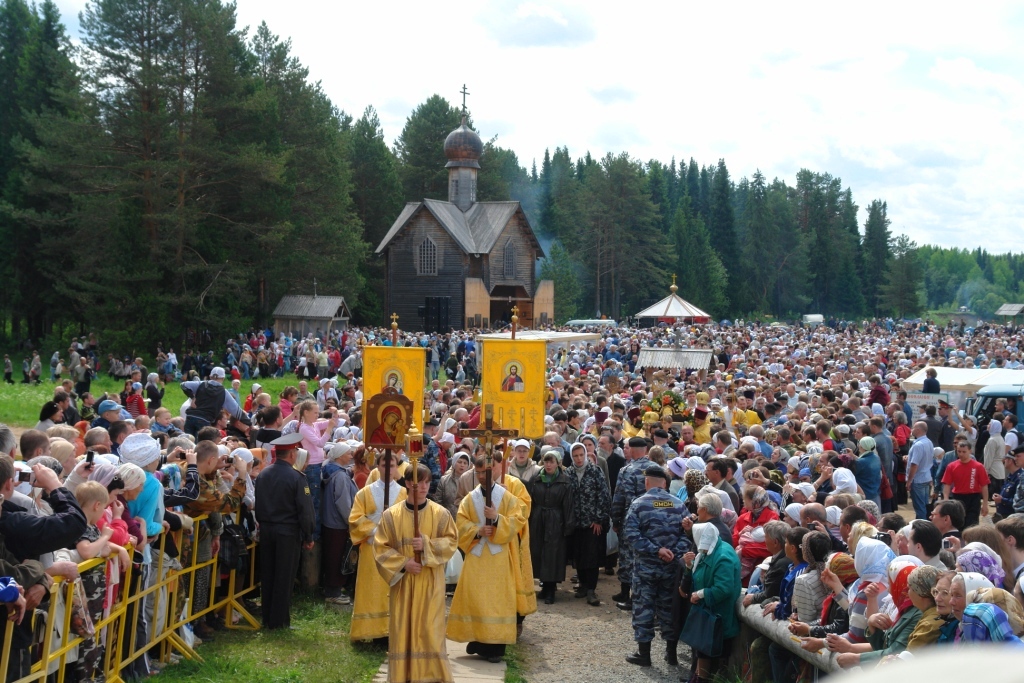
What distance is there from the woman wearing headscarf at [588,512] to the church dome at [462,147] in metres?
50.3

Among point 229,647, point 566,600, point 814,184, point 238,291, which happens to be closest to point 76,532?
point 229,647

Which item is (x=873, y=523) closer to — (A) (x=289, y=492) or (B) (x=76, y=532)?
(A) (x=289, y=492)

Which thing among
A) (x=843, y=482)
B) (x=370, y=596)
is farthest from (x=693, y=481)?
(x=370, y=596)

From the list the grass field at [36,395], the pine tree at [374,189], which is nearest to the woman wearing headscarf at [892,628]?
the grass field at [36,395]

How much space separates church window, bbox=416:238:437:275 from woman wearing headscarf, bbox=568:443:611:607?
1801 inches

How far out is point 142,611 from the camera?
24.0ft

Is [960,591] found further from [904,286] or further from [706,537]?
[904,286]

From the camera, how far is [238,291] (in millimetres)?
37625

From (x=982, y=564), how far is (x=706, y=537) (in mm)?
2445

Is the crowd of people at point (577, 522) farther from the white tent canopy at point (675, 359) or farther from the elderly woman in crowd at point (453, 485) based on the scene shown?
the white tent canopy at point (675, 359)

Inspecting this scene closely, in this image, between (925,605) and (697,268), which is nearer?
(925,605)

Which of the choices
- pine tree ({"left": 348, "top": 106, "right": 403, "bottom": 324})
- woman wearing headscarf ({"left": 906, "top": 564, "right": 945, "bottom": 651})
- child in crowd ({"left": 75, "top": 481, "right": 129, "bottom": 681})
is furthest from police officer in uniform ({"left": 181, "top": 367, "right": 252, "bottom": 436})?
pine tree ({"left": 348, "top": 106, "right": 403, "bottom": 324})

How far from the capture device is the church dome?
196ft

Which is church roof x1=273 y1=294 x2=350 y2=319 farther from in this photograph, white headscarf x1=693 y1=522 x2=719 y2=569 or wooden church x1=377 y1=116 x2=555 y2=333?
white headscarf x1=693 y1=522 x2=719 y2=569
